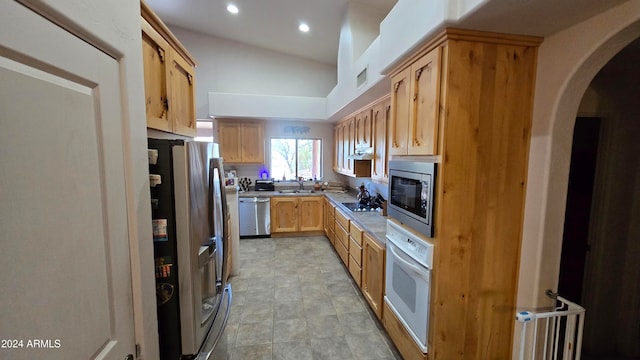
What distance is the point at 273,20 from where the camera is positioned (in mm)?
4047

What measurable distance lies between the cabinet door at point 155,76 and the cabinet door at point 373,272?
1968 millimetres

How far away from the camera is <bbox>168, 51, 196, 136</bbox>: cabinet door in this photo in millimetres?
1740

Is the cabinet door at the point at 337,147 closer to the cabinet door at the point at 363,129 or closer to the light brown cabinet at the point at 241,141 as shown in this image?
the cabinet door at the point at 363,129

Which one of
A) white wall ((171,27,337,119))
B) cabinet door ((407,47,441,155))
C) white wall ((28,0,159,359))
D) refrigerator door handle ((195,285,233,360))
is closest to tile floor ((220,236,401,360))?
refrigerator door handle ((195,285,233,360))

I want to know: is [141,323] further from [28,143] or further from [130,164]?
[28,143]

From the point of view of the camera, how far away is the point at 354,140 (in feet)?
13.4

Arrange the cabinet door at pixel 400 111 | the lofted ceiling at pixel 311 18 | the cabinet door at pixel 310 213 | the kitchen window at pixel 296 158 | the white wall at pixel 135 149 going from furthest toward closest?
the kitchen window at pixel 296 158 < the cabinet door at pixel 310 213 < the cabinet door at pixel 400 111 < the lofted ceiling at pixel 311 18 < the white wall at pixel 135 149

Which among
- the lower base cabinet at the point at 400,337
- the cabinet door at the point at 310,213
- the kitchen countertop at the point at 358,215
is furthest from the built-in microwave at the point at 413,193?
the cabinet door at the point at 310,213

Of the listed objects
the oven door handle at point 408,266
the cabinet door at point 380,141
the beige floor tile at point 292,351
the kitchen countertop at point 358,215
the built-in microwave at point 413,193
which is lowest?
the beige floor tile at point 292,351

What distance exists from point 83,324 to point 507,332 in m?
2.18

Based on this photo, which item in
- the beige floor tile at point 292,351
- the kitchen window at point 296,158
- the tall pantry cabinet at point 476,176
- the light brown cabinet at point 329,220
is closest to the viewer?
the tall pantry cabinet at point 476,176

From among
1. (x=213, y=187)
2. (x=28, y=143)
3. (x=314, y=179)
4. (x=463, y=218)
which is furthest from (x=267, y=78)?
(x=28, y=143)

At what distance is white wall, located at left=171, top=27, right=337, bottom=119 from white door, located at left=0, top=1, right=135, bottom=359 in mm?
4696

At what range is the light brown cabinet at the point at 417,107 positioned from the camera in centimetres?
161
